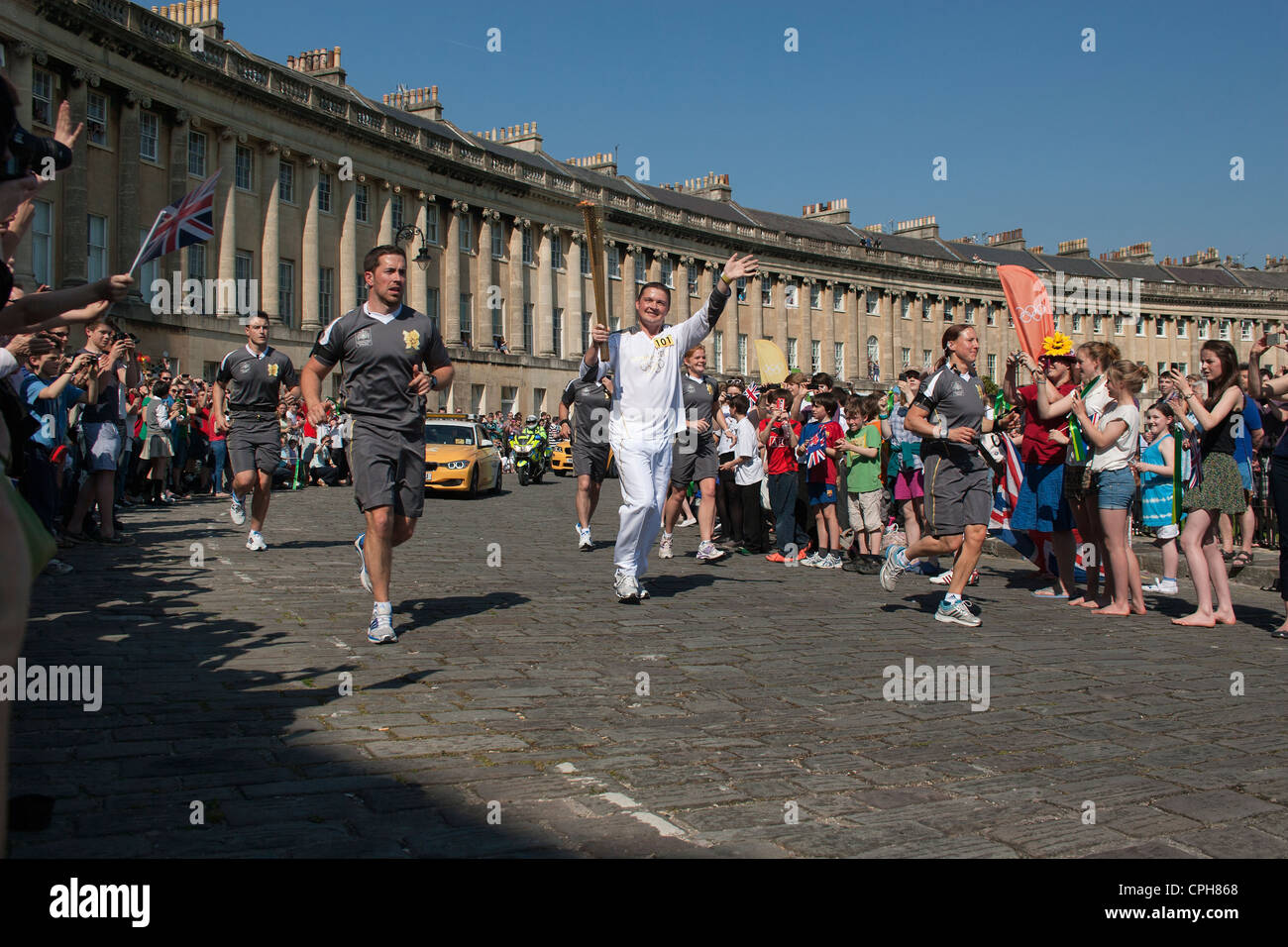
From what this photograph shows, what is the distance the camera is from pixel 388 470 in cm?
741

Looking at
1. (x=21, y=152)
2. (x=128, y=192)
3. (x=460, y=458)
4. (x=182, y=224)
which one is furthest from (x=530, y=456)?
(x=21, y=152)

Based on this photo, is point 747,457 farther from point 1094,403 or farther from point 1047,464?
point 1094,403

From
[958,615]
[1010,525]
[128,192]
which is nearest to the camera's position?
[958,615]

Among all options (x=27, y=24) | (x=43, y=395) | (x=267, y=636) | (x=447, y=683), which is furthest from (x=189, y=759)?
(x=27, y=24)

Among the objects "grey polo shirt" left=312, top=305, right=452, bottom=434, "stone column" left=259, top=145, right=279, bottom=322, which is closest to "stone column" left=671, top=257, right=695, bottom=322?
"stone column" left=259, top=145, right=279, bottom=322

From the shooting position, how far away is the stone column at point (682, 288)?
72.8 metres

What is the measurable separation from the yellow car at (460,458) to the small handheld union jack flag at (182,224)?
13067 mm

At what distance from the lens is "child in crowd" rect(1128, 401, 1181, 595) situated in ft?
35.8

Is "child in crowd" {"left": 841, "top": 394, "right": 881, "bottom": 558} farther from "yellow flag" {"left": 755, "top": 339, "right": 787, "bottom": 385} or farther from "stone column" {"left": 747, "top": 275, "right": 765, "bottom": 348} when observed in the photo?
"stone column" {"left": 747, "top": 275, "right": 765, "bottom": 348}

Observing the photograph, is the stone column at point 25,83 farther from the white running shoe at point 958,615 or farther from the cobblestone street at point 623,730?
the white running shoe at point 958,615

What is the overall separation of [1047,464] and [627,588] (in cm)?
392
